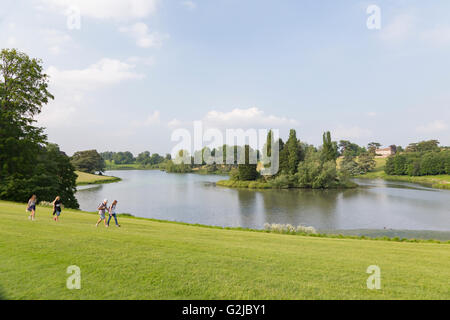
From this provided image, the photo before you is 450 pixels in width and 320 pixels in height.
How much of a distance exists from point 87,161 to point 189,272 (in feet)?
392

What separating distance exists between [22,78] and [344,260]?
3593 cm

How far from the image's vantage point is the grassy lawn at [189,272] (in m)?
5.62

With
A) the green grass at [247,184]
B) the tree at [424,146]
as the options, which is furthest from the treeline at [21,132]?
the tree at [424,146]

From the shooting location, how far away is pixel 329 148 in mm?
84375

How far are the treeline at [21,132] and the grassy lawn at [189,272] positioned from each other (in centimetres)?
2217

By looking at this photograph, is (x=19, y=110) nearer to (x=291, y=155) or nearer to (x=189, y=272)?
(x=189, y=272)

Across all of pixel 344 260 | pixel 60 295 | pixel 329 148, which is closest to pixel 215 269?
pixel 60 295

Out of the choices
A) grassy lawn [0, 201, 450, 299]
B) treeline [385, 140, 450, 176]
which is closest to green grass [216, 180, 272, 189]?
grassy lawn [0, 201, 450, 299]

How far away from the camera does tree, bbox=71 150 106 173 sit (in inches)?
4380

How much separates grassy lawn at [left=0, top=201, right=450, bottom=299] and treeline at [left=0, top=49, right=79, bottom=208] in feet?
72.7

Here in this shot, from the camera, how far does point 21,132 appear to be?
2908 centimetres

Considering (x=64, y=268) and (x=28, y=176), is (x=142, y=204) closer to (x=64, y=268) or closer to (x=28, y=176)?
(x=28, y=176)

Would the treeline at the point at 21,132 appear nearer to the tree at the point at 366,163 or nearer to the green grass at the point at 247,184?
the green grass at the point at 247,184
